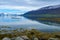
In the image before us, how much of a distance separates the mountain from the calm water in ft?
0.48

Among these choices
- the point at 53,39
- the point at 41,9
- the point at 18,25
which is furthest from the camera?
the point at 41,9

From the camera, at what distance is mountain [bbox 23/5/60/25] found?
10.9 ft

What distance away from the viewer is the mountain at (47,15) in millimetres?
3334

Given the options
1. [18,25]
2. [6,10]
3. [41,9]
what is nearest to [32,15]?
[41,9]

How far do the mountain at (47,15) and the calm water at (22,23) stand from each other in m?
0.15

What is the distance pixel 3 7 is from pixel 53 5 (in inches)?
53.4

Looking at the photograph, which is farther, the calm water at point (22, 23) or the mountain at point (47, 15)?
the mountain at point (47, 15)

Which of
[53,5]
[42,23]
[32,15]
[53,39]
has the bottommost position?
[53,39]

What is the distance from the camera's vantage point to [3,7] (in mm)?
3291

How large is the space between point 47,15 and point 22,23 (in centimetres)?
73

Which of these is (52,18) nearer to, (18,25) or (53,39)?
(53,39)

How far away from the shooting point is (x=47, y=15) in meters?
3.40

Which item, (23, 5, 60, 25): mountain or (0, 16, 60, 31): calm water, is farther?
(23, 5, 60, 25): mountain

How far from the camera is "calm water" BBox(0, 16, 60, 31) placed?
3.16 metres
